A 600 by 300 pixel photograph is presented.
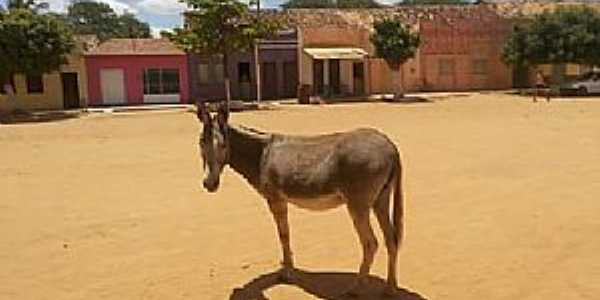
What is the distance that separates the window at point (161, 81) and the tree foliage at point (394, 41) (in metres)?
11.8

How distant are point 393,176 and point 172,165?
9.96m

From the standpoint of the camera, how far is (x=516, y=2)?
175ft

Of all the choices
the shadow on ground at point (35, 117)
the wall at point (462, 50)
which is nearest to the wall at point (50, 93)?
the shadow on ground at point (35, 117)

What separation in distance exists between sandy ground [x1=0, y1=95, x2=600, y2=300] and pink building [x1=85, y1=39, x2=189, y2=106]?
22238 millimetres

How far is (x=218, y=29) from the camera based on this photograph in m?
34.0

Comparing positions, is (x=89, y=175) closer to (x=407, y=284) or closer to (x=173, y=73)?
(x=407, y=284)

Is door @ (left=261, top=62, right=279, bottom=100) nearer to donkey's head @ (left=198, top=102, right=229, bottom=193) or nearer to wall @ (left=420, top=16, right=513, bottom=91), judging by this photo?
wall @ (left=420, top=16, right=513, bottom=91)

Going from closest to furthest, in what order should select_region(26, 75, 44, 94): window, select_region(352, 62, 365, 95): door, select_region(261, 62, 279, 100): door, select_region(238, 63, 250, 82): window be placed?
1. select_region(26, 75, 44, 94): window
2. select_region(238, 63, 250, 82): window
3. select_region(261, 62, 279, 100): door
4. select_region(352, 62, 365, 95): door

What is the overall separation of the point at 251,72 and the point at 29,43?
13554 mm

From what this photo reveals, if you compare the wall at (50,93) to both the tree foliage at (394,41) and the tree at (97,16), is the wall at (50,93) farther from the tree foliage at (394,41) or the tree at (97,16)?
the tree at (97,16)

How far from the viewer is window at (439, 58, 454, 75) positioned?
148 ft

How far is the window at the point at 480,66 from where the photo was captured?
1805 inches

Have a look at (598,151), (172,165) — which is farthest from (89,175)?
(598,151)

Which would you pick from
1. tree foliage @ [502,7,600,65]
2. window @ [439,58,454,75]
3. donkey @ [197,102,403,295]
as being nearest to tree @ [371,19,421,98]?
window @ [439,58,454,75]
